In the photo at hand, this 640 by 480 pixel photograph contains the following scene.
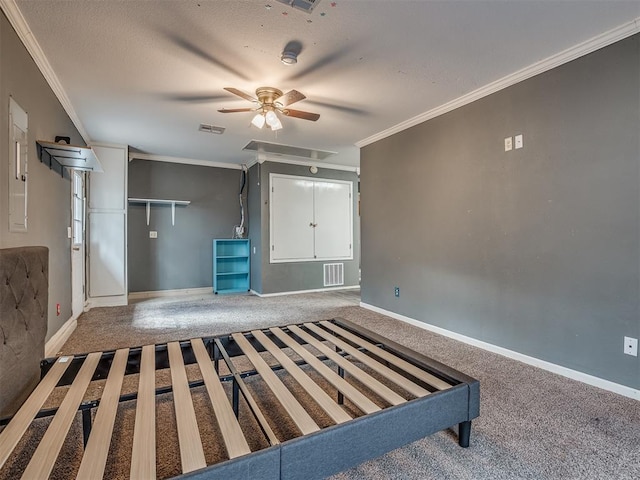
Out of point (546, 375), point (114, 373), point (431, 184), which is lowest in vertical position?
point (546, 375)

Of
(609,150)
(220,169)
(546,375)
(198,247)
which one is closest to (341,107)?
(609,150)

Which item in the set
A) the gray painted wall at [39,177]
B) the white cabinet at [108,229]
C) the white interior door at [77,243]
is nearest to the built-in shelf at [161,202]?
the white cabinet at [108,229]

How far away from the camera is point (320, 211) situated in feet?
19.5

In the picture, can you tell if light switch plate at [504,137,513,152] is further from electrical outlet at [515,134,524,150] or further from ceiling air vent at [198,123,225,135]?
ceiling air vent at [198,123,225,135]

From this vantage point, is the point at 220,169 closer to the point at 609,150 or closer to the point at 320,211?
the point at 320,211

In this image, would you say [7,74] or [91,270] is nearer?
[7,74]

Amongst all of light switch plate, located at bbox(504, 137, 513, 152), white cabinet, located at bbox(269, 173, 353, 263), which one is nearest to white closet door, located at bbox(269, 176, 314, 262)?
A: white cabinet, located at bbox(269, 173, 353, 263)

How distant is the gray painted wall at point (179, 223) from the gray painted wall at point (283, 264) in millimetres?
603

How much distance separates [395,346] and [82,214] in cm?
445

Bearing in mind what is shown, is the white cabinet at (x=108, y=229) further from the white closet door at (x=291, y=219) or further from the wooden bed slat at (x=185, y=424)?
the wooden bed slat at (x=185, y=424)

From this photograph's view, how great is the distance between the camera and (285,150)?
501 cm

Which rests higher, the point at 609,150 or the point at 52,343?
the point at 609,150

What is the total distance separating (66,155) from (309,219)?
3.68 metres

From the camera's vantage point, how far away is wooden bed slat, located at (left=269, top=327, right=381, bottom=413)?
1.24 m
